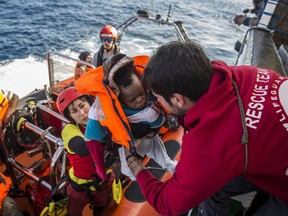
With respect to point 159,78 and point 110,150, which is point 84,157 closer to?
point 110,150

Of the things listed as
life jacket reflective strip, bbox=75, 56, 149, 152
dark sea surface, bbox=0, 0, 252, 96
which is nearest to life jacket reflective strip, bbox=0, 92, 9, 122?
life jacket reflective strip, bbox=75, 56, 149, 152

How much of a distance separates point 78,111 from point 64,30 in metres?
11.8

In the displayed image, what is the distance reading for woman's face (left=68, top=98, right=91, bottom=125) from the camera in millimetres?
1990

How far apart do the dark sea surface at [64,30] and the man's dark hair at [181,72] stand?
738cm

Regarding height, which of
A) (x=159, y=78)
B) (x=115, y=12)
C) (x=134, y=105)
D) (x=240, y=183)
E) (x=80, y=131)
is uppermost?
(x=159, y=78)

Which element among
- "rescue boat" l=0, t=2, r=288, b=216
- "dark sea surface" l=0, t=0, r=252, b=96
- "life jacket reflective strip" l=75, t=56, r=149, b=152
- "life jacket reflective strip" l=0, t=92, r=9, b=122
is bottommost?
"dark sea surface" l=0, t=0, r=252, b=96

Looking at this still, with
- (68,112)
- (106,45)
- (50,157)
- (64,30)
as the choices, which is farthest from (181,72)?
(64,30)

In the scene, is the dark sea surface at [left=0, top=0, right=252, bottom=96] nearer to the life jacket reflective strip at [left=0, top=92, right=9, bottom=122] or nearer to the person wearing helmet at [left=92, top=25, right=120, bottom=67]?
the person wearing helmet at [left=92, top=25, right=120, bottom=67]

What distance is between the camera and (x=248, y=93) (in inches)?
42.9

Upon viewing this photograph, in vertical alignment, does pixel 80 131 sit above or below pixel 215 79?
below

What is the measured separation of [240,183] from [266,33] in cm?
382

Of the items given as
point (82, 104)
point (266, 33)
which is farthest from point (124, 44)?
point (82, 104)

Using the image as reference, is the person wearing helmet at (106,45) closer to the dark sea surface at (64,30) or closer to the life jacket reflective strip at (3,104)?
the life jacket reflective strip at (3,104)

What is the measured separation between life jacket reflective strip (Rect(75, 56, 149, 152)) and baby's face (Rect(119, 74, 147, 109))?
75 mm
